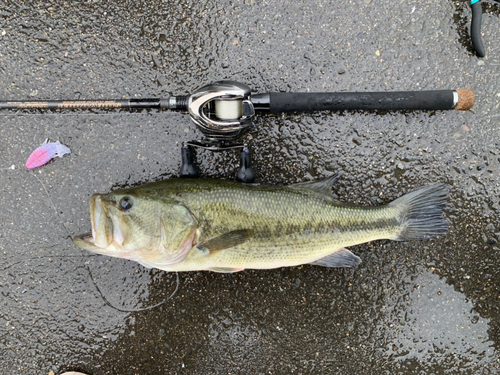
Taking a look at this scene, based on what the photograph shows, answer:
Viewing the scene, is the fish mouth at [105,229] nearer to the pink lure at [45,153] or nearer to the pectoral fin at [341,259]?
the pink lure at [45,153]

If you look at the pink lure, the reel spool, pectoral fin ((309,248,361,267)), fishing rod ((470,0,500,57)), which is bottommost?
pectoral fin ((309,248,361,267))

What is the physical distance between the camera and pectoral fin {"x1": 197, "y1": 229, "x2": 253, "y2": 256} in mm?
2160

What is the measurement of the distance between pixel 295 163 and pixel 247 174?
2.00 feet

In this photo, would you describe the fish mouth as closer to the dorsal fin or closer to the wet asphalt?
the wet asphalt

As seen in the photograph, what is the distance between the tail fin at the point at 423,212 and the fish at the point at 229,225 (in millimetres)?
36

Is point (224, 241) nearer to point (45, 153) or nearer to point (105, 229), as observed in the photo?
point (105, 229)

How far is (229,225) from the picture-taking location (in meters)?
2.19

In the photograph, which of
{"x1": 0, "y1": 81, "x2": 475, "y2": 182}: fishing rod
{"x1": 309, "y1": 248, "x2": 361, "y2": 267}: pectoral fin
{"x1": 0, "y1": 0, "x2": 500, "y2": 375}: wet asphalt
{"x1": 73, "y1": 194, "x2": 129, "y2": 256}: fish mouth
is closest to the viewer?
{"x1": 73, "y1": 194, "x2": 129, "y2": 256}: fish mouth

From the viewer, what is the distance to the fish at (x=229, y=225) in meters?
2.10

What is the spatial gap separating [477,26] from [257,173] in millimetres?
2356

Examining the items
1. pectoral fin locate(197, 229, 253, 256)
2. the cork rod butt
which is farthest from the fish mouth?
the cork rod butt

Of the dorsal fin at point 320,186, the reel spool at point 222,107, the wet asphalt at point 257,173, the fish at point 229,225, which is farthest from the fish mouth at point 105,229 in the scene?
the dorsal fin at point 320,186

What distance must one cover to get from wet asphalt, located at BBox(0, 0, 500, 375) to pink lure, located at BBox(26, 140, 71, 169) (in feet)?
0.22

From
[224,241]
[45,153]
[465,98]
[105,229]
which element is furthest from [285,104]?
[45,153]
